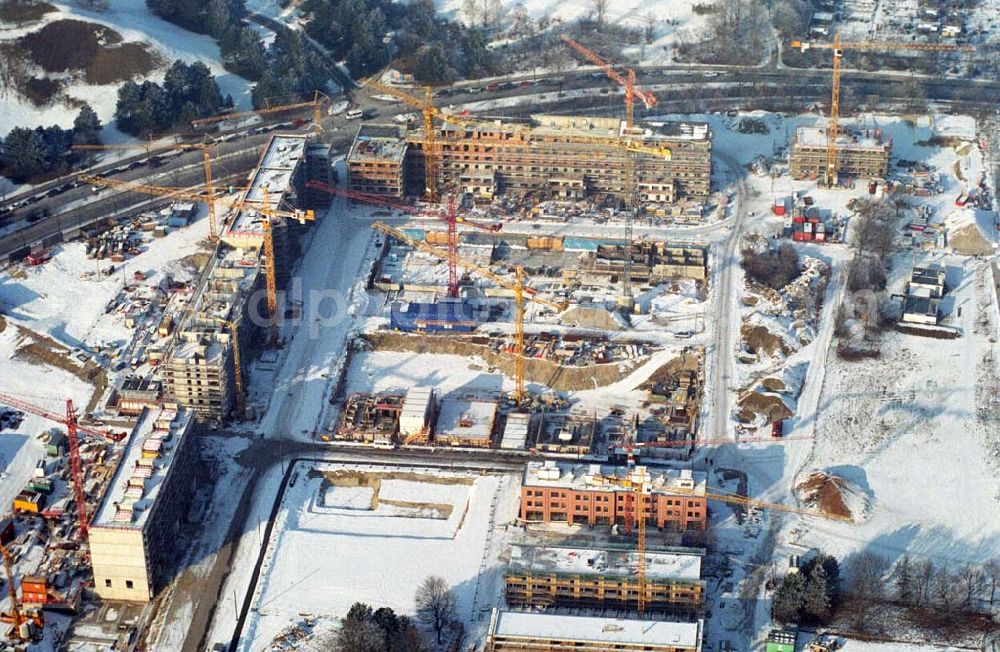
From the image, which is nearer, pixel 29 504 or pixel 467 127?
pixel 29 504

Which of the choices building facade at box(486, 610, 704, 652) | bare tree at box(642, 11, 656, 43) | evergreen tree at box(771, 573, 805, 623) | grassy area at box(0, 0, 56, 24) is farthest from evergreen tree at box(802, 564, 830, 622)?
grassy area at box(0, 0, 56, 24)

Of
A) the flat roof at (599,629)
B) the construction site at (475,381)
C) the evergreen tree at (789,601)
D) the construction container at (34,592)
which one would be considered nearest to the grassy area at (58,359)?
the construction site at (475,381)

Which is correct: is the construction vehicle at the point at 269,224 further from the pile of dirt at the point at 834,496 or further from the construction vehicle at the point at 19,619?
the pile of dirt at the point at 834,496

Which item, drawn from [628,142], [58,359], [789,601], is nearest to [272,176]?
[58,359]

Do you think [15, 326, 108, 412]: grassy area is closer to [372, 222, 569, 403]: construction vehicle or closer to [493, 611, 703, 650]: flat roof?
[372, 222, 569, 403]: construction vehicle

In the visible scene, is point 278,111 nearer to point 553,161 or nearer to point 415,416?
point 553,161

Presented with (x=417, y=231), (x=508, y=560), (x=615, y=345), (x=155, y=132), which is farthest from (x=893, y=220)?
(x=155, y=132)

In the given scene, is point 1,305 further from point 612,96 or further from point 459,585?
point 612,96
